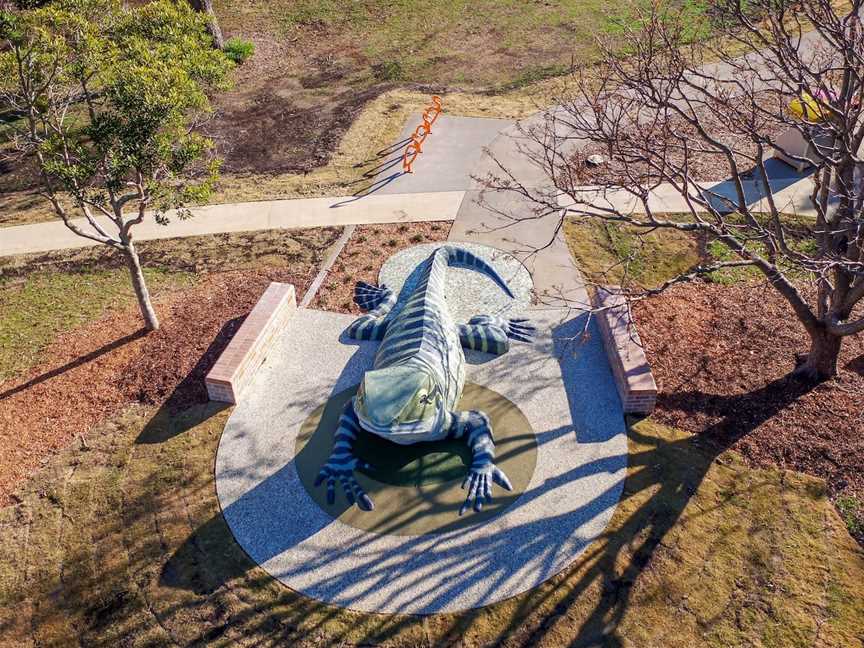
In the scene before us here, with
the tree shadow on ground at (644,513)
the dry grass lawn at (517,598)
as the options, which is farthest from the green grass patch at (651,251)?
the dry grass lawn at (517,598)

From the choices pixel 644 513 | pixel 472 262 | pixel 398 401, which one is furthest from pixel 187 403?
pixel 644 513

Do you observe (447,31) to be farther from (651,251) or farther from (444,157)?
(651,251)

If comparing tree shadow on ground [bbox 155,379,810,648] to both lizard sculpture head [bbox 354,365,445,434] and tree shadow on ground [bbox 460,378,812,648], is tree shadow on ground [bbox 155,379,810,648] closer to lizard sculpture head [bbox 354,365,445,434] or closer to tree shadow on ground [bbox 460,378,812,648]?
tree shadow on ground [bbox 460,378,812,648]

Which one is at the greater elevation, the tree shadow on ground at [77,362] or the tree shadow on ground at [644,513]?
the tree shadow on ground at [77,362]

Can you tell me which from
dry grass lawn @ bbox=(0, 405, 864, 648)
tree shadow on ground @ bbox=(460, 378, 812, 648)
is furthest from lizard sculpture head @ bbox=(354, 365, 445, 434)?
tree shadow on ground @ bbox=(460, 378, 812, 648)

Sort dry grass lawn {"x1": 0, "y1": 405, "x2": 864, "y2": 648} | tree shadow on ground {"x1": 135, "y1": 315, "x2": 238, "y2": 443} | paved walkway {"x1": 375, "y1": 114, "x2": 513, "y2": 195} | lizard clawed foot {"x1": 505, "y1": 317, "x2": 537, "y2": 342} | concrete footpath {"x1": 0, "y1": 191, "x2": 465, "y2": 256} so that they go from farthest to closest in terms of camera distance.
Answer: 1. paved walkway {"x1": 375, "y1": 114, "x2": 513, "y2": 195}
2. concrete footpath {"x1": 0, "y1": 191, "x2": 465, "y2": 256}
3. lizard clawed foot {"x1": 505, "y1": 317, "x2": 537, "y2": 342}
4. tree shadow on ground {"x1": 135, "y1": 315, "x2": 238, "y2": 443}
5. dry grass lawn {"x1": 0, "y1": 405, "x2": 864, "y2": 648}

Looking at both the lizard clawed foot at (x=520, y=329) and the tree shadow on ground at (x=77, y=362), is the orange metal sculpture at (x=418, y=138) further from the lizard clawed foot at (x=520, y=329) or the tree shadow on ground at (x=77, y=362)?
the tree shadow on ground at (x=77, y=362)
